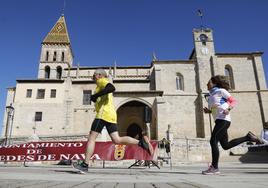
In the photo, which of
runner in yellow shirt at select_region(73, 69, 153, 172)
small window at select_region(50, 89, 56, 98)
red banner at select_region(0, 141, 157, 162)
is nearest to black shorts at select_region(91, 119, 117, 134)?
runner in yellow shirt at select_region(73, 69, 153, 172)

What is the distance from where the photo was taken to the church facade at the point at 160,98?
28584 millimetres

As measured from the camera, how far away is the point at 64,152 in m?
11.0

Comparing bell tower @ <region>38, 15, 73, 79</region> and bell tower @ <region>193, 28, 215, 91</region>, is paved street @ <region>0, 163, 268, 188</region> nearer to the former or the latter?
bell tower @ <region>193, 28, 215, 91</region>

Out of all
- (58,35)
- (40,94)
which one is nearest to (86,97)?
(40,94)

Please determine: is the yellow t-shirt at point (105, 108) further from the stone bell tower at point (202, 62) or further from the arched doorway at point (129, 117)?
the stone bell tower at point (202, 62)

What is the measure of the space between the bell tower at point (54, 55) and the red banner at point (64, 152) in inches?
1342

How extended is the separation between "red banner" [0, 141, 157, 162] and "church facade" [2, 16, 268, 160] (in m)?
15.2

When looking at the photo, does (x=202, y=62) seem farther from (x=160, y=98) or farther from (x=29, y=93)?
(x=29, y=93)

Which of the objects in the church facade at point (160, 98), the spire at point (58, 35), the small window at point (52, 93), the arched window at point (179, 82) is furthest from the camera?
the spire at point (58, 35)

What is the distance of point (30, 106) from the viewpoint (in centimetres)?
3005

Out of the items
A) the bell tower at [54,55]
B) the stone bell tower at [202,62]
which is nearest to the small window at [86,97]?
the bell tower at [54,55]

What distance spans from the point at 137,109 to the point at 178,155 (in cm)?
1352

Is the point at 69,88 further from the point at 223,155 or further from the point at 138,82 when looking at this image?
the point at 223,155

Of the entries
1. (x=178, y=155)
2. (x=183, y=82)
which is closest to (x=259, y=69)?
(x=183, y=82)
